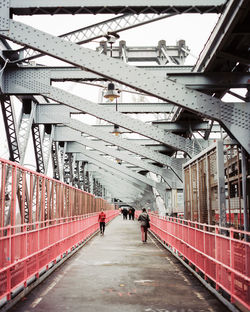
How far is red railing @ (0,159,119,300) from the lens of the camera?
8.25m

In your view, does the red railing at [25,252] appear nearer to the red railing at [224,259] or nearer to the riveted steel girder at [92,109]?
the red railing at [224,259]

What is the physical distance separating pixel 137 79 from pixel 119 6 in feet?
6.31

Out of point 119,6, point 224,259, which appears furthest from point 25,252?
point 119,6

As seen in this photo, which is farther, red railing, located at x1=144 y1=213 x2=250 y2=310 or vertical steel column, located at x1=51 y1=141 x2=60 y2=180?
vertical steel column, located at x1=51 y1=141 x2=60 y2=180

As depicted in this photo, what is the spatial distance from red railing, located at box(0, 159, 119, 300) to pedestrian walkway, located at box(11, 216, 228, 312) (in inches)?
16.1

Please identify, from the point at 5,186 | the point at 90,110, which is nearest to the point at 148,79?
the point at 5,186

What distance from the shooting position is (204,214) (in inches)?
487

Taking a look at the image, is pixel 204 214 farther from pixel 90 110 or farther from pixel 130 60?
pixel 130 60

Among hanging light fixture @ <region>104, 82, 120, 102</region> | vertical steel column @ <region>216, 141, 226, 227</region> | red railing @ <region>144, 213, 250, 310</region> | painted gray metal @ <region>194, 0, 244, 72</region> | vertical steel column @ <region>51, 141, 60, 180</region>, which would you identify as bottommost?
red railing @ <region>144, 213, 250, 310</region>

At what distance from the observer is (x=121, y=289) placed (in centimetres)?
947

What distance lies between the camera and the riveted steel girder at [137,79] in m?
12.2

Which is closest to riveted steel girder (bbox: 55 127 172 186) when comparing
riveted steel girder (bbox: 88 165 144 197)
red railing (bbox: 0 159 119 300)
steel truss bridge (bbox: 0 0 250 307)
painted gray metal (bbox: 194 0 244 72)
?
steel truss bridge (bbox: 0 0 250 307)

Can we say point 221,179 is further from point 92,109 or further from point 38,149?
point 38,149

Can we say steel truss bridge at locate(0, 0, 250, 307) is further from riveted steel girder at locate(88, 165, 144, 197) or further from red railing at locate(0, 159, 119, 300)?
riveted steel girder at locate(88, 165, 144, 197)
